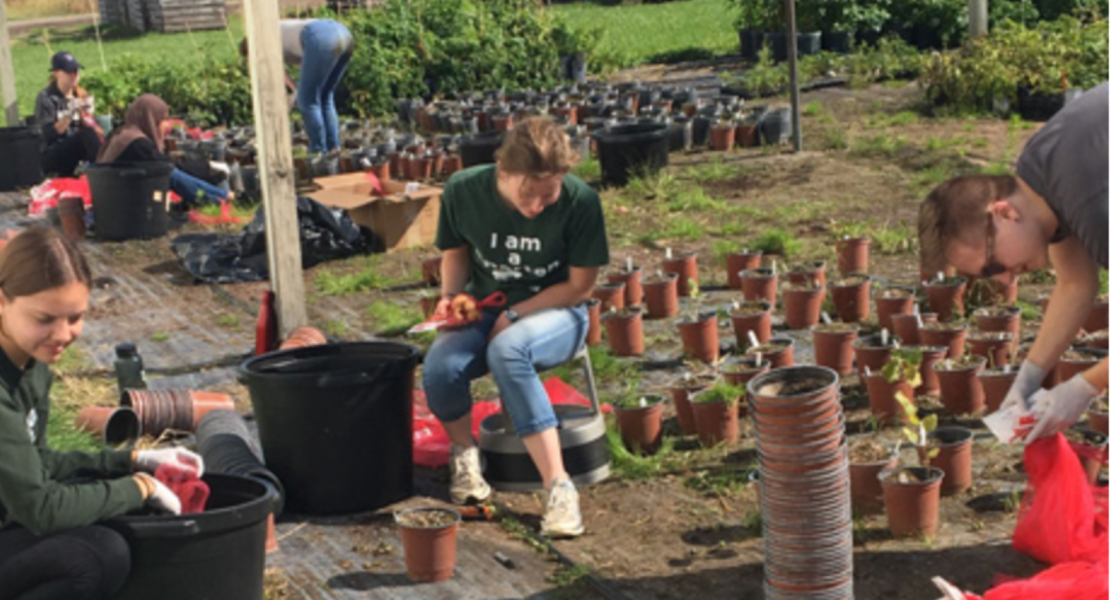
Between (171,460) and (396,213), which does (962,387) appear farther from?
(396,213)

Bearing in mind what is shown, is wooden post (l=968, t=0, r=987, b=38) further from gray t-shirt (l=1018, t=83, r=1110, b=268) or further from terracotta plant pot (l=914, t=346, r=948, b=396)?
gray t-shirt (l=1018, t=83, r=1110, b=268)

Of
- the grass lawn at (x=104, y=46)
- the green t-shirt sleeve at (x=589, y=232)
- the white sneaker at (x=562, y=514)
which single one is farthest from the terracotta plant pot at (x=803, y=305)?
the grass lawn at (x=104, y=46)

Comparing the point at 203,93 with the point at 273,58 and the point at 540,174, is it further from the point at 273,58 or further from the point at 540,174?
the point at 540,174

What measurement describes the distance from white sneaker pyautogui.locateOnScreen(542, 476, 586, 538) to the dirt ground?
44mm

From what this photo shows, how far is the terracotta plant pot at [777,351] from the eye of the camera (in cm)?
575

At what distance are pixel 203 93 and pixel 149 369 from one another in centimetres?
832

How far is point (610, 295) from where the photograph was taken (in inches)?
272

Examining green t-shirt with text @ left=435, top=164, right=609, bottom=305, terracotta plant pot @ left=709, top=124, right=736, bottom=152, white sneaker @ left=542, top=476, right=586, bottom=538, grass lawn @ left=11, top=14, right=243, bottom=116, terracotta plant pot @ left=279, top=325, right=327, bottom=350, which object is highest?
grass lawn @ left=11, top=14, right=243, bottom=116

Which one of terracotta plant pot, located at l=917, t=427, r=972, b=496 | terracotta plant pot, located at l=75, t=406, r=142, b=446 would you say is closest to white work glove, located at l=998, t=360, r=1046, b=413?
terracotta plant pot, located at l=917, t=427, r=972, b=496

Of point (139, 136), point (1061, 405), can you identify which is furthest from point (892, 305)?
point (139, 136)

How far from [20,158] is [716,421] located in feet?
26.3

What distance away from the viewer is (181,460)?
12.4ft

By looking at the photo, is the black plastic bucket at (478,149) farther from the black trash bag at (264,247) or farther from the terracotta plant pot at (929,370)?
the terracotta plant pot at (929,370)

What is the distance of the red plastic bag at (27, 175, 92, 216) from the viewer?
10258mm
